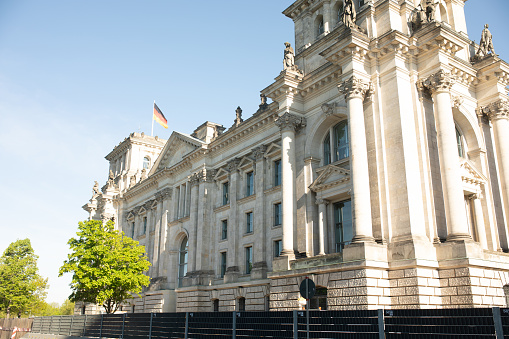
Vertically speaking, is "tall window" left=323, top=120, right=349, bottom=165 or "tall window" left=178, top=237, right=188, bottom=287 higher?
"tall window" left=323, top=120, right=349, bottom=165

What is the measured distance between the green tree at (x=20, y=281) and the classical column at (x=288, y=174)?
49.7m

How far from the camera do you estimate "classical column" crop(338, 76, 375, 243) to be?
23.4 m

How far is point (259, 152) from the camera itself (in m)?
36.7

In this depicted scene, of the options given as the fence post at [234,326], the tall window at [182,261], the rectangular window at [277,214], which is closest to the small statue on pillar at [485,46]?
the rectangular window at [277,214]

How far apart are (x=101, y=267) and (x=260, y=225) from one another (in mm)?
14438

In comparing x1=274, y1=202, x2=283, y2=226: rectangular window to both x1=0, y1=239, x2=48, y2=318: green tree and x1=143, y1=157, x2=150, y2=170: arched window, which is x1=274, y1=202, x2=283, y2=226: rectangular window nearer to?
x1=143, y1=157, x2=150, y2=170: arched window

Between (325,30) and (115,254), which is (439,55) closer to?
(325,30)

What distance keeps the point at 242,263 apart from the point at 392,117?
17741 millimetres

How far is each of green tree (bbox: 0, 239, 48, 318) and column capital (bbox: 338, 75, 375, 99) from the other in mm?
56177

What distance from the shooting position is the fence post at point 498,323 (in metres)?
12.7

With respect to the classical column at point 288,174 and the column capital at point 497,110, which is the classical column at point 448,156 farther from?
the classical column at point 288,174

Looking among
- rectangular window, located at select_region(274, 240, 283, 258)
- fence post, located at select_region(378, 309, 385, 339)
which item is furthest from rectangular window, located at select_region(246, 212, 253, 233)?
fence post, located at select_region(378, 309, 385, 339)

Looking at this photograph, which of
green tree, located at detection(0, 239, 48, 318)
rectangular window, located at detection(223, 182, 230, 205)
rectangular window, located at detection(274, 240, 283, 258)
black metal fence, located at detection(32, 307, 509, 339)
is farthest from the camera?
green tree, located at detection(0, 239, 48, 318)

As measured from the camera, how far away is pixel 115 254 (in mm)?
39344
